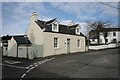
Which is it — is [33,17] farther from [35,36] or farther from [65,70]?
[65,70]

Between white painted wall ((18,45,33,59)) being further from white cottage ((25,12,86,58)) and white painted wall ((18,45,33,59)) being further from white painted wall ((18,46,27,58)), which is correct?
white cottage ((25,12,86,58))

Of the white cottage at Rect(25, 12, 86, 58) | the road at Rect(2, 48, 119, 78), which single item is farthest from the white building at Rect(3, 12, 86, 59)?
the road at Rect(2, 48, 119, 78)

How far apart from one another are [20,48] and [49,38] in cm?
443

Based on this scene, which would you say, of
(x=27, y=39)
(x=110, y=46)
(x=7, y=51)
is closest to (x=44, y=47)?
(x=27, y=39)

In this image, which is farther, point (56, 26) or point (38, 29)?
point (56, 26)

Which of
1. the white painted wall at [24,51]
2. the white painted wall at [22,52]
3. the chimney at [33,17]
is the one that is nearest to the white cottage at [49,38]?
the chimney at [33,17]

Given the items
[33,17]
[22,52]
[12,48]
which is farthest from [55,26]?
[12,48]

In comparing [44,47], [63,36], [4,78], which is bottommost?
[4,78]

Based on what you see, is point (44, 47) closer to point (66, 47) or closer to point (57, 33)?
point (57, 33)

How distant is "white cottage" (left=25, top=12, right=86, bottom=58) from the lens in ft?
75.8

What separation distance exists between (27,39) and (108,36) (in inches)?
1941

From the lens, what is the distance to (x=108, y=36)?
223 ft

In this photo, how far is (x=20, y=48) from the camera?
2373 cm

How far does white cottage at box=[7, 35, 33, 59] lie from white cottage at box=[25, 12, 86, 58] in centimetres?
85
